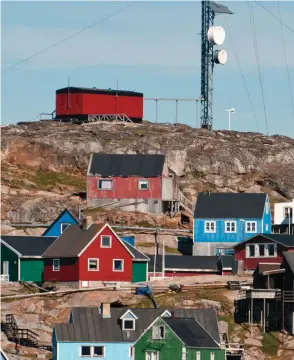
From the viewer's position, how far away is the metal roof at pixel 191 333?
340 ft

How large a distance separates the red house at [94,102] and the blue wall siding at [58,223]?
109 feet

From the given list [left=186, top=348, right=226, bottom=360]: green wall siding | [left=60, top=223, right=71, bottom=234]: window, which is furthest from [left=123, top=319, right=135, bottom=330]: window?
[left=60, top=223, right=71, bottom=234]: window

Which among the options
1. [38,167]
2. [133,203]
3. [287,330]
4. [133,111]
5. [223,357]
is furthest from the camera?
[133,111]

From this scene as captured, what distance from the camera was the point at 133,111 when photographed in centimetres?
16900

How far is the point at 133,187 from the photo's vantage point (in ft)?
480

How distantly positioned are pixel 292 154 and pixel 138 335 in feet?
197

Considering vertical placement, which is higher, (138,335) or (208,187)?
(208,187)

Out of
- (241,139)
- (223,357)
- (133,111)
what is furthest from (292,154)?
(223,357)

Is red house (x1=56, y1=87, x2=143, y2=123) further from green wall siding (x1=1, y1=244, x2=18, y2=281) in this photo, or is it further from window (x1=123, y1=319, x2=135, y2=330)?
window (x1=123, y1=319, x2=135, y2=330)

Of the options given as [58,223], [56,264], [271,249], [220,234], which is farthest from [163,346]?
[220,234]

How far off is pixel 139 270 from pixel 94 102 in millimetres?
42860

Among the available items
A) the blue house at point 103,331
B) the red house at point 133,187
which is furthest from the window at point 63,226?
the blue house at point 103,331

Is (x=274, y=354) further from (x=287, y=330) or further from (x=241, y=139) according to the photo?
(x=241, y=139)

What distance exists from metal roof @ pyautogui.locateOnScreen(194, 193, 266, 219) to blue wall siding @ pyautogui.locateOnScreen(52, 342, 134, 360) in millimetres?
34016
